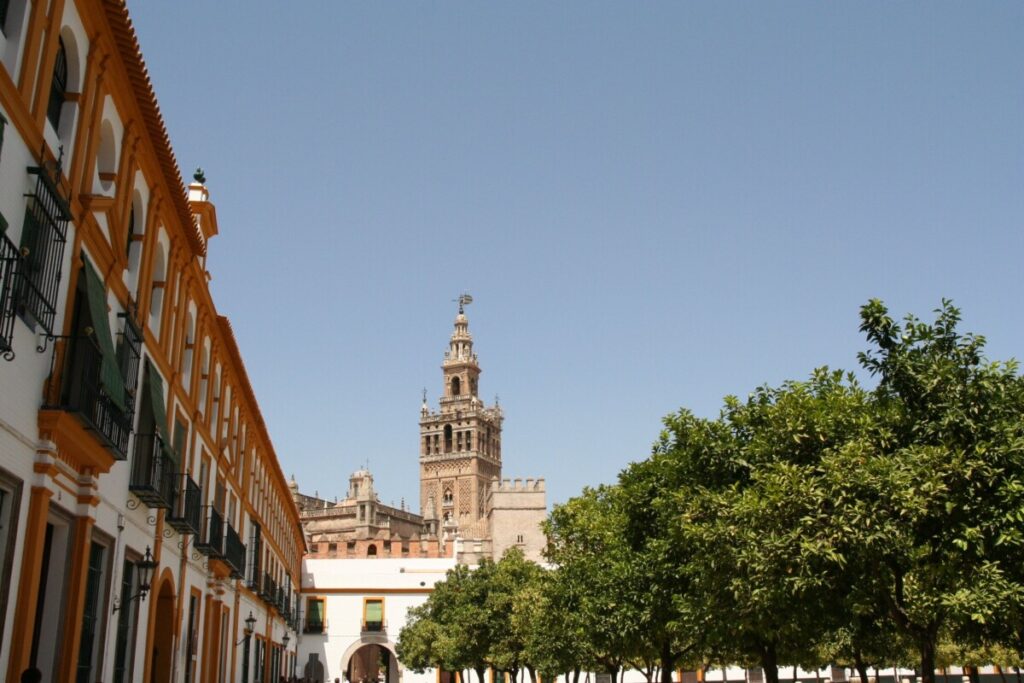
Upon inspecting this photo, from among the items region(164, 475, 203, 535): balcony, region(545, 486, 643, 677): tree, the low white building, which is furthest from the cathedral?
region(164, 475, 203, 535): balcony

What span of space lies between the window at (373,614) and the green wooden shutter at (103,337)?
52.4 m

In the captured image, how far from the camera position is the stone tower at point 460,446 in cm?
13762

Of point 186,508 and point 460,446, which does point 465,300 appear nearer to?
point 460,446

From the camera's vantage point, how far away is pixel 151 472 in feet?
57.1

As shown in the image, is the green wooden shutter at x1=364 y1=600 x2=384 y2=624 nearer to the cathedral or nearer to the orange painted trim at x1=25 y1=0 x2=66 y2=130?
the cathedral

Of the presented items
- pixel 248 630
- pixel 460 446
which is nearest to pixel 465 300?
pixel 460 446

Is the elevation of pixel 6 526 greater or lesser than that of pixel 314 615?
lesser

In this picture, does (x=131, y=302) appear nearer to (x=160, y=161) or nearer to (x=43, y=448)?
(x=160, y=161)

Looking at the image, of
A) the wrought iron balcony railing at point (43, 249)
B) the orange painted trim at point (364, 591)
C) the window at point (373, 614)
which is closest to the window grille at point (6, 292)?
the wrought iron balcony railing at point (43, 249)

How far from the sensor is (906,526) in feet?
56.2

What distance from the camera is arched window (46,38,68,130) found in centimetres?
1292

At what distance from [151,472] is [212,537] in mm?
6383

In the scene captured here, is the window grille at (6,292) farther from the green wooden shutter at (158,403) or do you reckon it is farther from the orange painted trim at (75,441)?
the green wooden shutter at (158,403)

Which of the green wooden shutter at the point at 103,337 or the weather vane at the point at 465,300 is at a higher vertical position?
the weather vane at the point at 465,300
